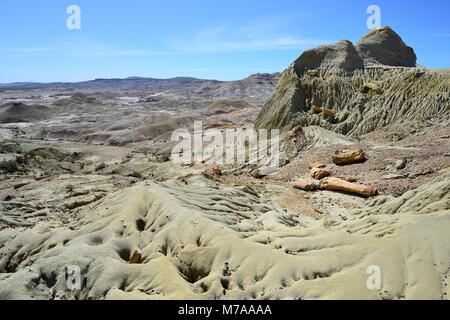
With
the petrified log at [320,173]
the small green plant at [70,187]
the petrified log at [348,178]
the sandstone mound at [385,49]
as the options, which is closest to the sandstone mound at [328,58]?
the sandstone mound at [385,49]

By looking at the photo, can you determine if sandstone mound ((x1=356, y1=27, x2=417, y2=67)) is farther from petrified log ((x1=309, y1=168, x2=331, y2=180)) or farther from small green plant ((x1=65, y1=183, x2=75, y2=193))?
Result: small green plant ((x1=65, y1=183, x2=75, y2=193))

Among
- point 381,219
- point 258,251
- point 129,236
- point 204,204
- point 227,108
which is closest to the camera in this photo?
point 258,251

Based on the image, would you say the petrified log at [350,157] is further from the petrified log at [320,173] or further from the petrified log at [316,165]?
the petrified log at [320,173]

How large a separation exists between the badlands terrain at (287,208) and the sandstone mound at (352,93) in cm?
8

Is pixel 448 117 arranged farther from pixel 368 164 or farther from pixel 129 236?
pixel 129 236

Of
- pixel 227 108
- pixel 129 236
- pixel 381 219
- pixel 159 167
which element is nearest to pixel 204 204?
pixel 129 236

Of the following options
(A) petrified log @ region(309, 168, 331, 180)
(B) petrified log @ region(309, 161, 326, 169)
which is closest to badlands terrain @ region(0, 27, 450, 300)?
(A) petrified log @ region(309, 168, 331, 180)

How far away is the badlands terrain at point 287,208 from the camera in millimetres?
8375

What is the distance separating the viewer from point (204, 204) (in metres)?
12.9

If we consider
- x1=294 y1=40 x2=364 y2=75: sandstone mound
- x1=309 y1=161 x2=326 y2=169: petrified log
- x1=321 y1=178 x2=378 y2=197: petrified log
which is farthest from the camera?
x1=294 y1=40 x2=364 y2=75: sandstone mound

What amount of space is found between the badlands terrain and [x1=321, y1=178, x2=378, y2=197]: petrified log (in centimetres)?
5

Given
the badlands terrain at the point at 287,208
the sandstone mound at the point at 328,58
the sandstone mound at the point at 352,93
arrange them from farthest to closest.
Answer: the sandstone mound at the point at 328,58 < the sandstone mound at the point at 352,93 < the badlands terrain at the point at 287,208

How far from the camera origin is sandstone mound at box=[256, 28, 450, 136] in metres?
22.9

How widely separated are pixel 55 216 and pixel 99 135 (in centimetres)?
3157
